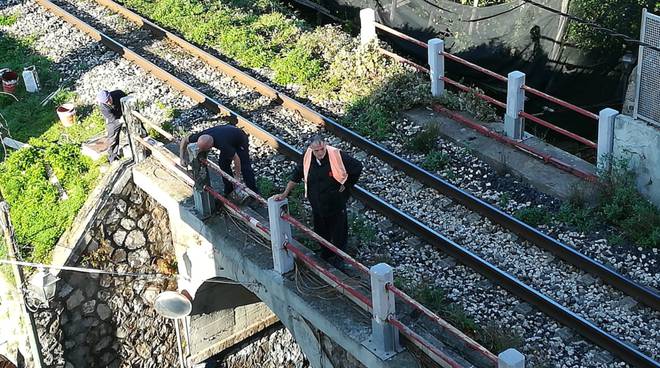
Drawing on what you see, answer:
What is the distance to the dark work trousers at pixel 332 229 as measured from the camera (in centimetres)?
958

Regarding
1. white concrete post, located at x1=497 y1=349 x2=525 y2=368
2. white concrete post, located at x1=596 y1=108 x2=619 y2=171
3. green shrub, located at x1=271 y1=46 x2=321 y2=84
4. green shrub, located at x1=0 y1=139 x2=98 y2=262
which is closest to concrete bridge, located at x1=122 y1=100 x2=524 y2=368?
white concrete post, located at x1=497 y1=349 x2=525 y2=368

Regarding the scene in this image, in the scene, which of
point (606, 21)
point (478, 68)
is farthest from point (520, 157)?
point (606, 21)

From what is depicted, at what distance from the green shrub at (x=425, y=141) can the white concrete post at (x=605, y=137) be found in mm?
2373

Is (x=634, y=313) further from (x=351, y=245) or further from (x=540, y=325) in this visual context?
(x=351, y=245)

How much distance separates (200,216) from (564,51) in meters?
6.92

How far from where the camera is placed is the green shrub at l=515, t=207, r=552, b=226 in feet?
35.0

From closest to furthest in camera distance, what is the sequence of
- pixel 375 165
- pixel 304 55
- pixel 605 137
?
1. pixel 605 137
2. pixel 375 165
3. pixel 304 55

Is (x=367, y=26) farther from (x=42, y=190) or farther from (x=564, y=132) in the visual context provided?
(x=42, y=190)

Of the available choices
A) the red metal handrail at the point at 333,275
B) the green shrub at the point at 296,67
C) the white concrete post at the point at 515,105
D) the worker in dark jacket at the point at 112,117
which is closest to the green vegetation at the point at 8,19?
the green shrub at the point at 296,67

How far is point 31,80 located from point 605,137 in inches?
398

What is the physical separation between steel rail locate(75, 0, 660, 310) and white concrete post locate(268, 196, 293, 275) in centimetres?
278

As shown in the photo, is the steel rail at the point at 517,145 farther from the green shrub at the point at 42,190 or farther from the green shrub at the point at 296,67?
the green shrub at the point at 42,190

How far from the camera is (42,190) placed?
12.8 metres

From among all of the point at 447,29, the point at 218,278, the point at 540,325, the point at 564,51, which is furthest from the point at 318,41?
the point at 540,325
